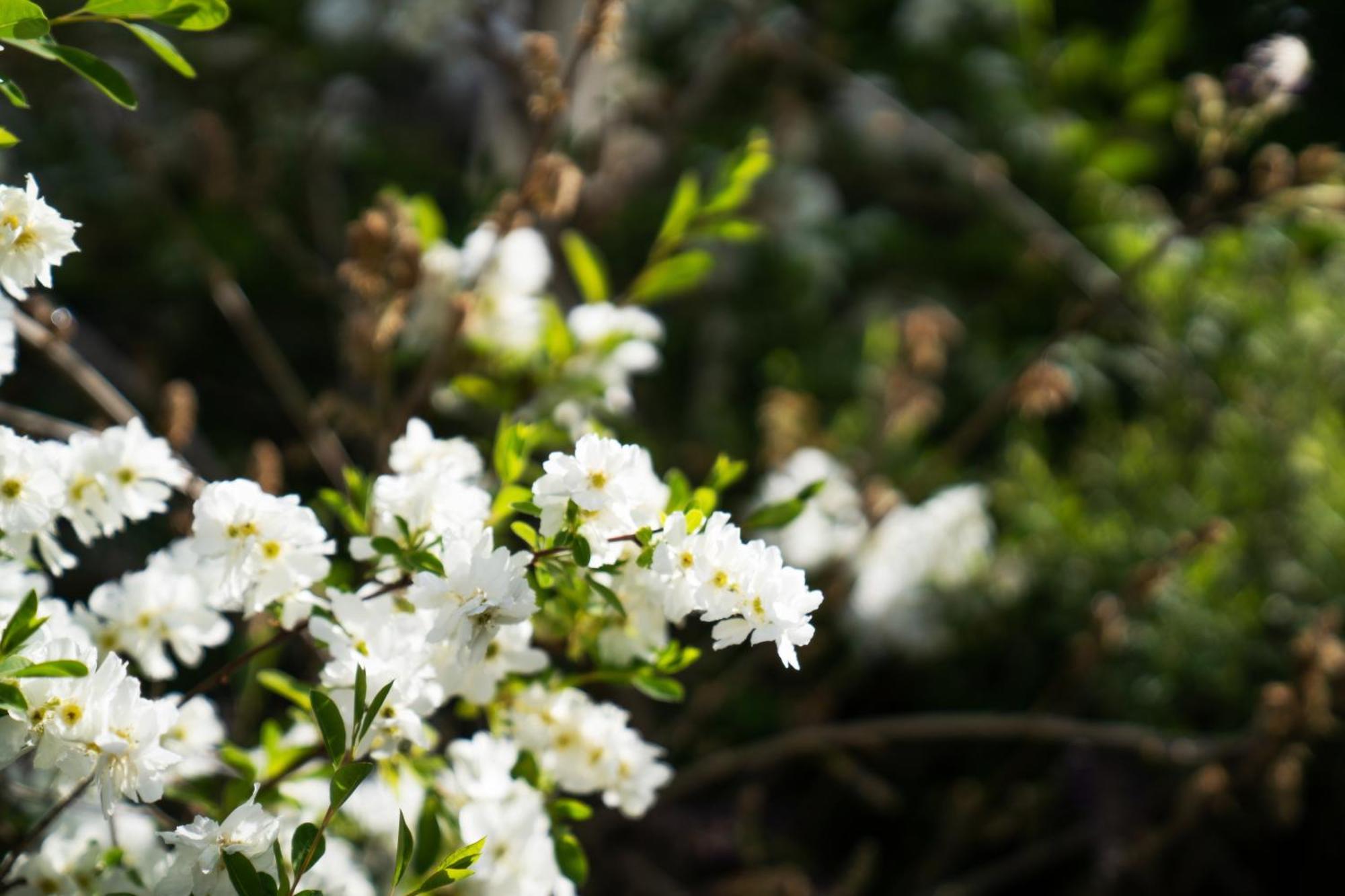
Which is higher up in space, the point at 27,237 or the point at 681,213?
the point at 27,237

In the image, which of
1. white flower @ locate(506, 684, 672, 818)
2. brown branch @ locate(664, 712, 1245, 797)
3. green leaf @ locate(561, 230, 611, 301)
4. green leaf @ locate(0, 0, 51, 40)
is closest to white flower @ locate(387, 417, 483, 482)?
white flower @ locate(506, 684, 672, 818)

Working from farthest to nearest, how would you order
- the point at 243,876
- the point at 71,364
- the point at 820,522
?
1. the point at 820,522
2. the point at 71,364
3. the point at 243,876

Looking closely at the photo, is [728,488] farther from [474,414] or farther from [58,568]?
[58,568]

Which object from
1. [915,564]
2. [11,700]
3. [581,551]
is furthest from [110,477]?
[915,564]

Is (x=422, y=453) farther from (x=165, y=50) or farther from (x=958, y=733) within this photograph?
(x=958, y=733)

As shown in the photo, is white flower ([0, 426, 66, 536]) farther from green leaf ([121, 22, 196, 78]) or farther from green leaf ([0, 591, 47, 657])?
green leaf ([121, 22, 196, 78])
